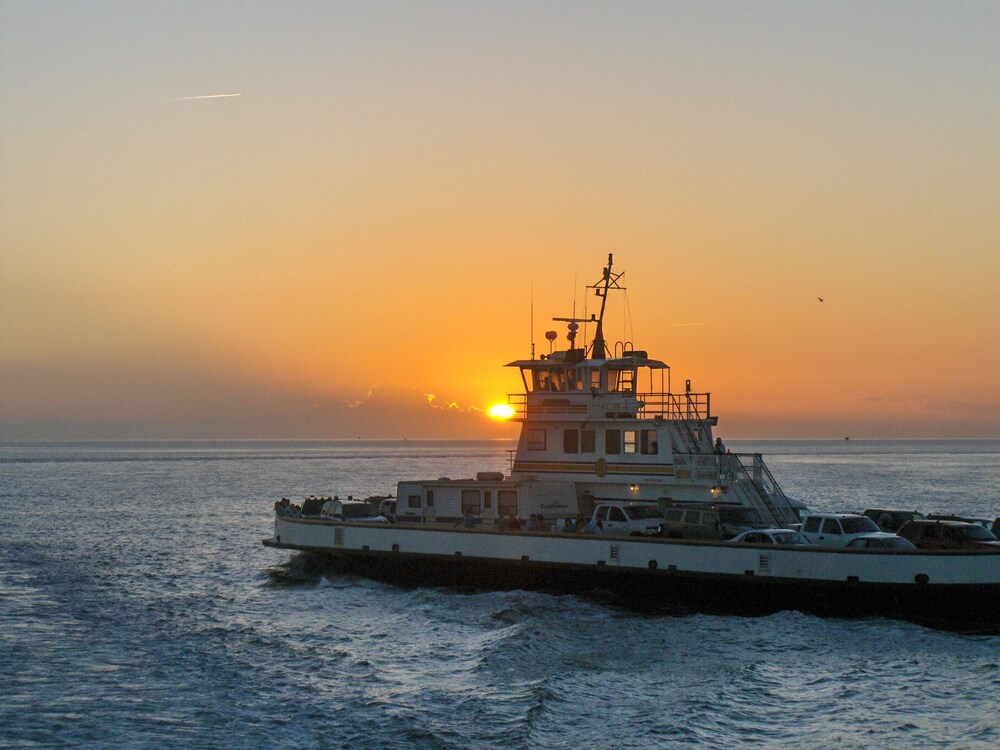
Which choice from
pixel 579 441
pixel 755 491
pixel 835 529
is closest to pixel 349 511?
pixel 579 441

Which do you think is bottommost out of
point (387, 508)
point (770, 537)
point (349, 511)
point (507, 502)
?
point (349, 511)

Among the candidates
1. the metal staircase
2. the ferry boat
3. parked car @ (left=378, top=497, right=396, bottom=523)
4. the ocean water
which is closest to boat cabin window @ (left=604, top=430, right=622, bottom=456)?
the ferry boat

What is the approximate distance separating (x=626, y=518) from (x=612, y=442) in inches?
134

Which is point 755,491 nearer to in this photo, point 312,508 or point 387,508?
point 387,508

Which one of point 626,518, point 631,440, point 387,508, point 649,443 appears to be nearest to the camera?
point 626,518

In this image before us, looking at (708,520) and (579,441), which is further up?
(579,441)

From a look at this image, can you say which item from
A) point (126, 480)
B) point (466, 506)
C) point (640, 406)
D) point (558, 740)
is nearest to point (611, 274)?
point (640, 406)

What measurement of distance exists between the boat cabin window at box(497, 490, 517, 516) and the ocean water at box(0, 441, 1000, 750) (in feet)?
12.8

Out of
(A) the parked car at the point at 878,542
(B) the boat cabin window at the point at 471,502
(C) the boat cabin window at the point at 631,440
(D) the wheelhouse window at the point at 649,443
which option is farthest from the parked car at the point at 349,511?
(A) the parked car at the point at 878,542

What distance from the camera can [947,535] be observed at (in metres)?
29.7

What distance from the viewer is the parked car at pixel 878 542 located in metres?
27.7

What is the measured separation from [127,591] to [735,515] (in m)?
20.6

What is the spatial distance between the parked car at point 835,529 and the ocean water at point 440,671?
2.90 m

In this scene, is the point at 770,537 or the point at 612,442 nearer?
the point at 770,537
